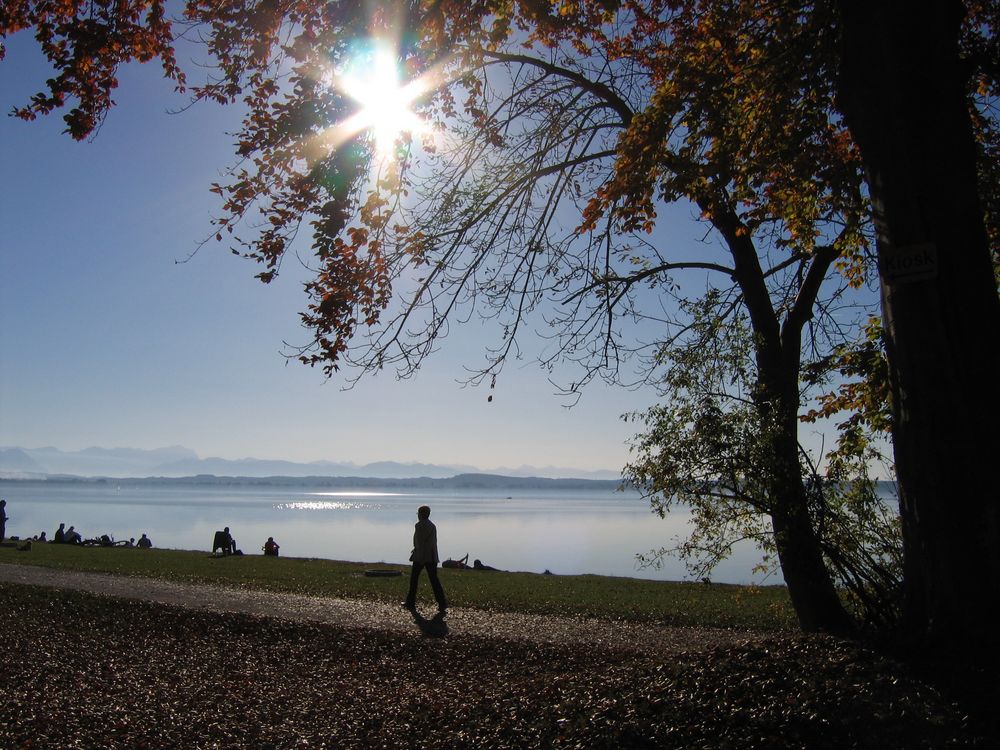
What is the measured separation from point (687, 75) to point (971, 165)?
3.47 meters

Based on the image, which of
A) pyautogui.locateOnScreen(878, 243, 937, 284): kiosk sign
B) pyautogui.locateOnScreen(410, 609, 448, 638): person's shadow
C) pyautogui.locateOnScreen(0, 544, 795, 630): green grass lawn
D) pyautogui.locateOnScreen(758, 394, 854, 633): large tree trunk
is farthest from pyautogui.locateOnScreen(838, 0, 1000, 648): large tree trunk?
pyautogui.locateOnScreen(410, 609, 448, 638): person's shadow

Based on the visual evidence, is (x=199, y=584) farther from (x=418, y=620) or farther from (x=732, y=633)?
(x=732, y=633)

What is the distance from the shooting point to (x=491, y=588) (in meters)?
16.5

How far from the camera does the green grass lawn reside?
42.6 ft

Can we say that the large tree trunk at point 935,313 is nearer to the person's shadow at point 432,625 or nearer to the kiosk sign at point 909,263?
the kiosk sign at point 909,263

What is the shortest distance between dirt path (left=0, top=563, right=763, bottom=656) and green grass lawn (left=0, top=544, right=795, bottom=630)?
718mm

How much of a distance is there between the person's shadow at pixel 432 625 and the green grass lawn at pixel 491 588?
4.94ft

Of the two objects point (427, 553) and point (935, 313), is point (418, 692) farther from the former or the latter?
point (935, 313)

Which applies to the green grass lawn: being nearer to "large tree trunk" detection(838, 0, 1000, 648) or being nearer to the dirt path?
the dirt path

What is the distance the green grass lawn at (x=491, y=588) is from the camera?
12984 millimetres

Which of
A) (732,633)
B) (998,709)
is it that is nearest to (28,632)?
(732,633)

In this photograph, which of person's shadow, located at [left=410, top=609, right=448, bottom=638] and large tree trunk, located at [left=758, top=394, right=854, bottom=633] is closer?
large tree trunk, located at [left=758, top=394, right=854, bottom=633]

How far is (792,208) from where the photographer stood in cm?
902

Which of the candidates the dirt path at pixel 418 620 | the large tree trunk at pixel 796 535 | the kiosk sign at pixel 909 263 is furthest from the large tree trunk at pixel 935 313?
the dirt path at pixel 418 620
